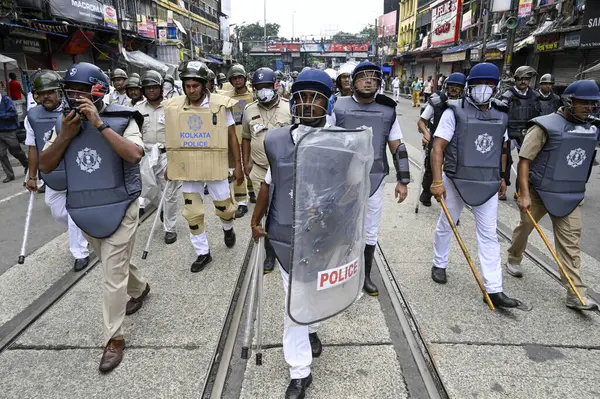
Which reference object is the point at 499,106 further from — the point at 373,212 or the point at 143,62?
the point at 143,62

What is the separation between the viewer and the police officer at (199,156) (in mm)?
4270

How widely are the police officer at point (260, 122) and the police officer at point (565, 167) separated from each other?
2588mm

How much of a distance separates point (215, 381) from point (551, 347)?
8.06 feet

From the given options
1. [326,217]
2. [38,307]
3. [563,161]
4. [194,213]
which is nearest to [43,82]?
[194,213]

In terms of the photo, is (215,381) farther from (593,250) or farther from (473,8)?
(473,8)

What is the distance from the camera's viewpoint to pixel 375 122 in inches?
152

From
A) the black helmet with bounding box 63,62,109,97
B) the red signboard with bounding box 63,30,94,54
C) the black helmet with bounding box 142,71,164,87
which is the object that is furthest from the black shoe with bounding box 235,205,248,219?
the red signboard with bounding box 63,30,94,54

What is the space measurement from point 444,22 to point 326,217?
36887mm

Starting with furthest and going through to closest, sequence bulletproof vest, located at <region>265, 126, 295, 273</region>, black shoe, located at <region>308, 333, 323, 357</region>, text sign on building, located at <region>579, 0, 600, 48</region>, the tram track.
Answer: text sign on building, located at <region>579, 0, 600, 48</region> < the tram track < black shoe, located at <region>308, 333, 323, 357</region> < bulletproof vest, located at <region>265, 126, 295, 273</region>

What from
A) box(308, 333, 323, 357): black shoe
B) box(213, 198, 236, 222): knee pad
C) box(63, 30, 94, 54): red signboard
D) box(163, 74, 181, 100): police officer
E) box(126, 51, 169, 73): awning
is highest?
box(63, 30, 94, 54): red signboard

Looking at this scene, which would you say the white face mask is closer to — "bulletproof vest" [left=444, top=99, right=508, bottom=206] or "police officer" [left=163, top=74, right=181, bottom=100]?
"bulletproof vest" [left=444, top=99, right=508, bottom=206]

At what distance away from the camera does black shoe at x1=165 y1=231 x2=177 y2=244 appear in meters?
5.29

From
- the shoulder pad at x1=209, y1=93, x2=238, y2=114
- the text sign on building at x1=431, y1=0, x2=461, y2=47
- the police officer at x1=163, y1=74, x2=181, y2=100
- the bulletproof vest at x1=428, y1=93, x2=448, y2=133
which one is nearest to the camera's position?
the shoulder pad at x1=209, y1=93, x2=238, y2=114

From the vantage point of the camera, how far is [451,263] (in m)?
4.66
